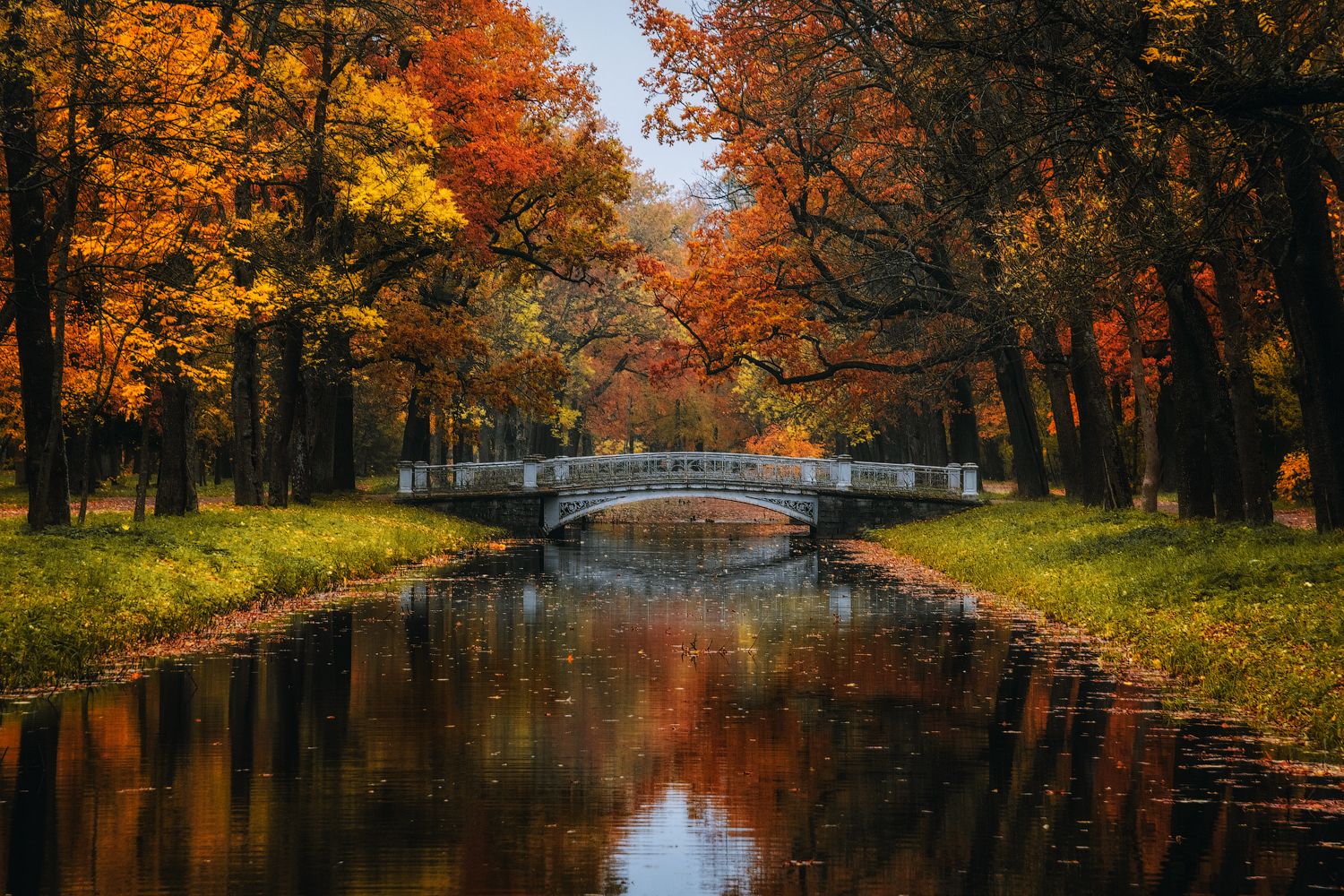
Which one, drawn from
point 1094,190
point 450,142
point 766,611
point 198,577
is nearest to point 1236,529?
point 1094,190

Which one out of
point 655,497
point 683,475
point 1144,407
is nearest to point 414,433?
point 655,497

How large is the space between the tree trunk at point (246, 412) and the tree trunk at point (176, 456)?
1913 mm

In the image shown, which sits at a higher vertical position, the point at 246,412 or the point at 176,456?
the point at 246,412

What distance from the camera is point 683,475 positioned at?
44.1m

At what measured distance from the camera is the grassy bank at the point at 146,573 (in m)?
13.4

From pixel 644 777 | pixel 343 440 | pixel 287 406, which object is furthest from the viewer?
pixel 343 440

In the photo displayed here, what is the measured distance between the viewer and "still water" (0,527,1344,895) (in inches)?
282

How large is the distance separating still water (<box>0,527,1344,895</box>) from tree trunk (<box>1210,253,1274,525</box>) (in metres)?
6.97

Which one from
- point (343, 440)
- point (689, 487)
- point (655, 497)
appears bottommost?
point (655, 497)

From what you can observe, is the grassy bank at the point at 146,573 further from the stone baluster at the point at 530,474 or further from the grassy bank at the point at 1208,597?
the stone baluster at the point at 530,474

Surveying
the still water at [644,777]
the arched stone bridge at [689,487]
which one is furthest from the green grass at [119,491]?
the still water at [644,777]

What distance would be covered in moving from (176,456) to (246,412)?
2.60m

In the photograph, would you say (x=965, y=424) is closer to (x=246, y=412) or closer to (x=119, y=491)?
(x=246, y=412)

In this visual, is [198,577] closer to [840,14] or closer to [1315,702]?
[840,14]
